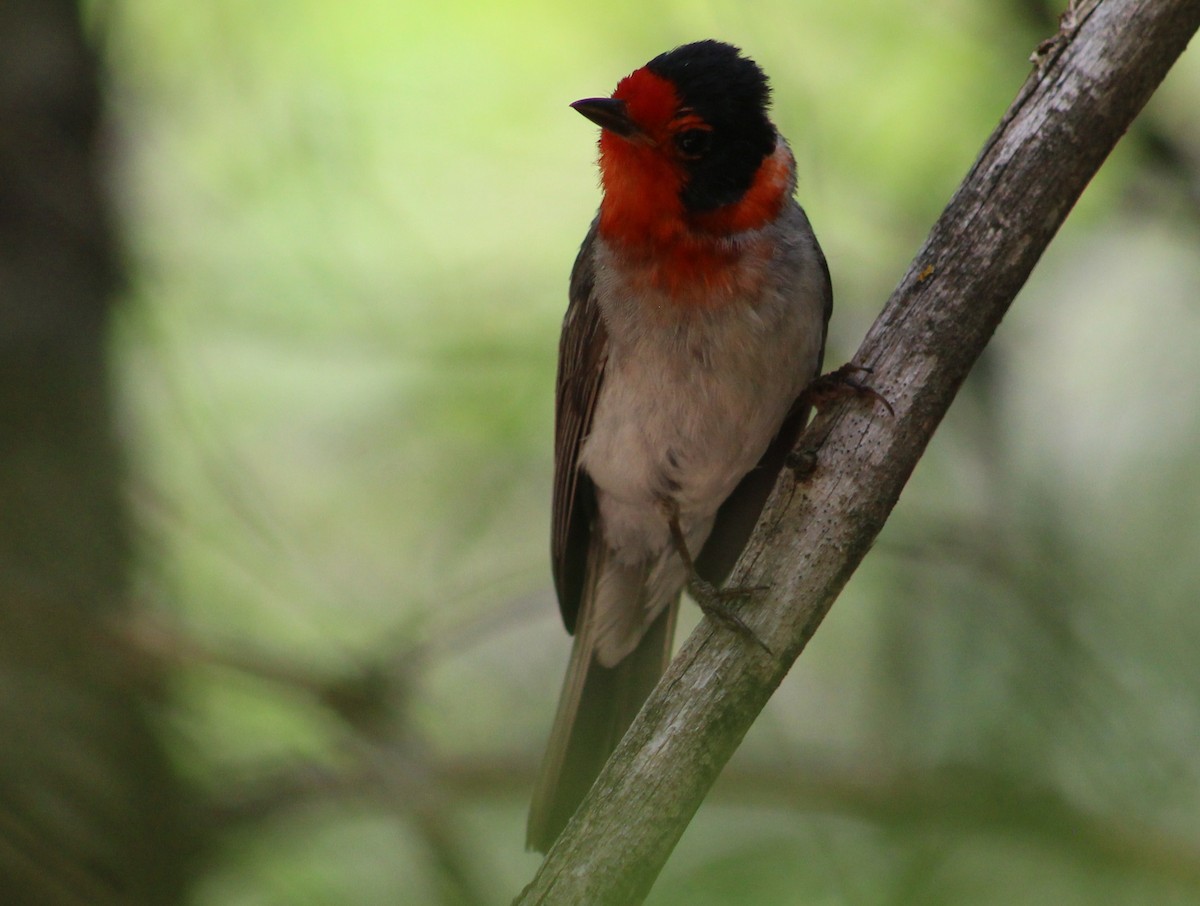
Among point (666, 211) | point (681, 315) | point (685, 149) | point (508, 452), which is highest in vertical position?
point (685, 149)

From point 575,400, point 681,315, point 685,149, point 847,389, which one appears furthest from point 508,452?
point 847,389

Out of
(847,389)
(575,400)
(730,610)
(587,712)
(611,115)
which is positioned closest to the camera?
(730,610)

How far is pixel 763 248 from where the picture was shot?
3121 mm

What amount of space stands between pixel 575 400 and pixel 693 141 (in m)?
0.83

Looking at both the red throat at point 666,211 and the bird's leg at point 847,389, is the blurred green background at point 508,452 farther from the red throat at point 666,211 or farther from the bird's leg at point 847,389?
the red throat at point 666,211

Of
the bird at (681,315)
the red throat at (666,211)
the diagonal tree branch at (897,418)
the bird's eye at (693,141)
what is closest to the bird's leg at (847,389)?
the diagonal tree branch at (897,418)

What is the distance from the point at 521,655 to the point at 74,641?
2.37 metres

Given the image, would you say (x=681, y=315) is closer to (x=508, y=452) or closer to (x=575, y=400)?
(x=575, y=400)

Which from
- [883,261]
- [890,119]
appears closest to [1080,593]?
[883,261]

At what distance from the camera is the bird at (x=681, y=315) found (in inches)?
122

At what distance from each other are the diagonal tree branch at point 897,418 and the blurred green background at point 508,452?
0.20 m

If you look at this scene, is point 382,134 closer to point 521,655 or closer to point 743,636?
point 521,655

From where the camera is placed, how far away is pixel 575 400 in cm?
348

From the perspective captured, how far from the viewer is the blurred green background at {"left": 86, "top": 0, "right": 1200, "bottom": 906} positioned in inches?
116
